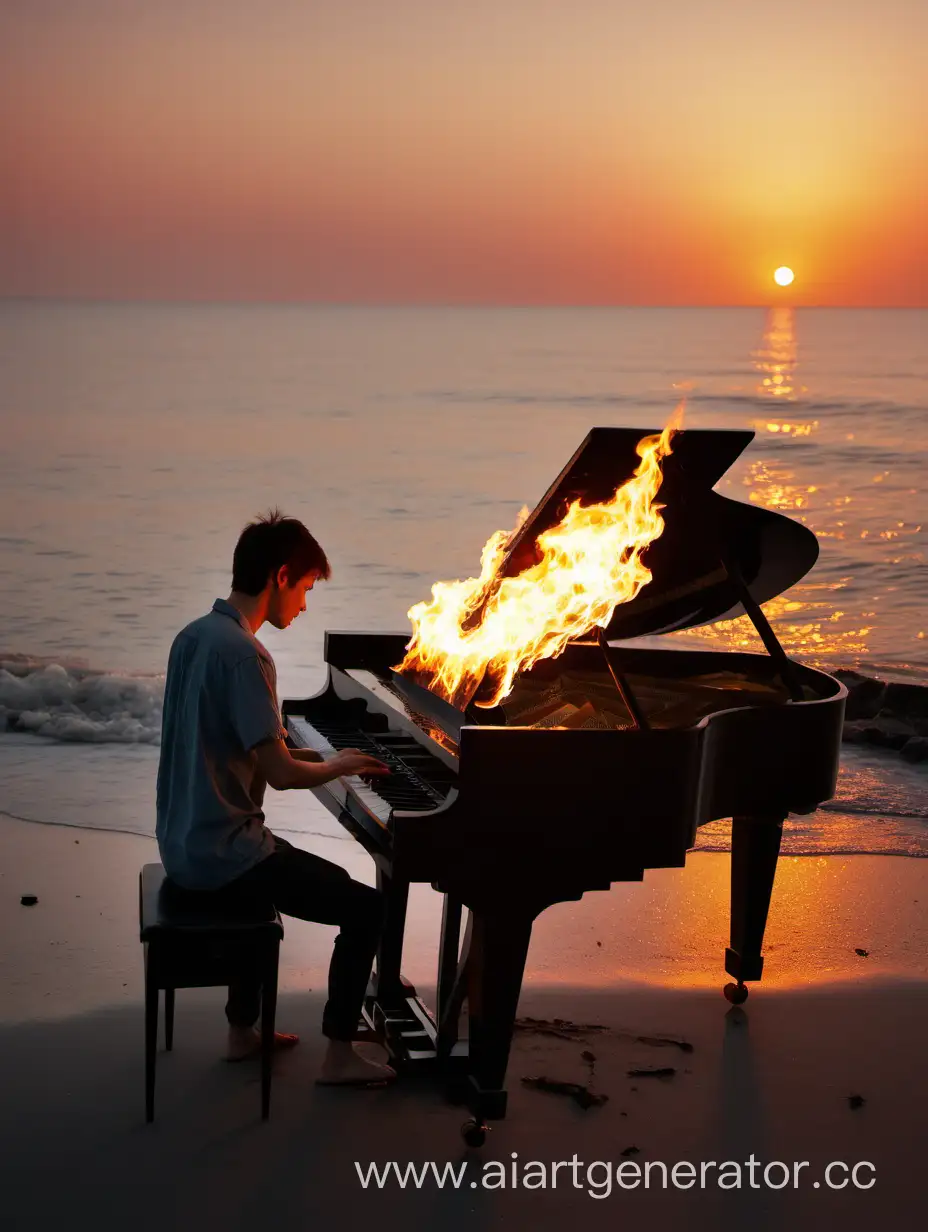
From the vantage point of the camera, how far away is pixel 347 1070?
385cm

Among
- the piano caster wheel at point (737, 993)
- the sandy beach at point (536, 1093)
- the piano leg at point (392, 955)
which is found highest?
the piano leg at point (392, 955)

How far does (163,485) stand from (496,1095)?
2138 centimetres

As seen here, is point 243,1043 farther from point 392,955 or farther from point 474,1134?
point 474,1134

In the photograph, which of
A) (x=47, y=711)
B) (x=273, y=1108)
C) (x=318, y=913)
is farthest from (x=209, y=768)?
(x=47, y=711)

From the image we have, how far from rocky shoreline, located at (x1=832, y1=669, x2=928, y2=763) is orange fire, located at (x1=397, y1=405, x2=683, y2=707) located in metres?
5.16

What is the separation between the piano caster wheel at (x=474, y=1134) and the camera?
3.60m

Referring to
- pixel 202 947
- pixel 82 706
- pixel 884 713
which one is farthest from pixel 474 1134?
pixel 884 713

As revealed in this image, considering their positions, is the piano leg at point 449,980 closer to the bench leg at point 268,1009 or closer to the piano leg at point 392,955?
the piano leg at point 392,955

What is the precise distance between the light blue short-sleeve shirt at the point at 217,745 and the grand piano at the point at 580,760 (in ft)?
0.87

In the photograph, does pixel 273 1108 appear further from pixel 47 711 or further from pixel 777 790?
pixel 47 711

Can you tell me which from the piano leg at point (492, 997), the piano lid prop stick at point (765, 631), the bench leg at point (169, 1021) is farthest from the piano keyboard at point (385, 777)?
the piano lid prop stick at point (765, 631)

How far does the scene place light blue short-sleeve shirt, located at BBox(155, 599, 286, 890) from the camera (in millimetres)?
3525

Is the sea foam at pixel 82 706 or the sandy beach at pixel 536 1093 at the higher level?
the sea foam at pixel 82 706

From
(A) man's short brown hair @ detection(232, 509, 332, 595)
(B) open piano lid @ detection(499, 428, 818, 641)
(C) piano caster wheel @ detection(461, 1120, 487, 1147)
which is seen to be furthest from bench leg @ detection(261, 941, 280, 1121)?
(B) open piano lid @ detection(499, 428, 818, 641)
